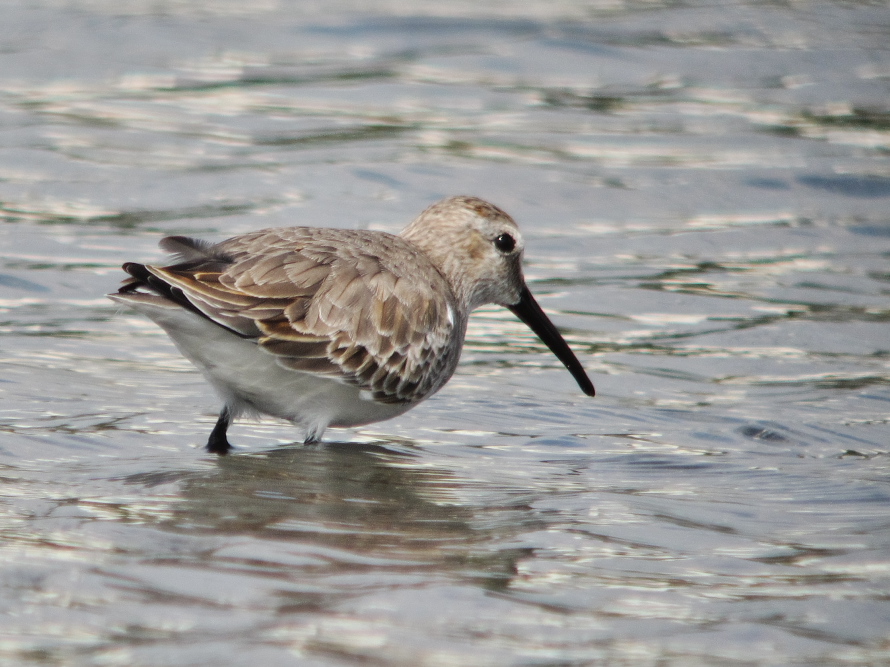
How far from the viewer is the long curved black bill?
25.5ft

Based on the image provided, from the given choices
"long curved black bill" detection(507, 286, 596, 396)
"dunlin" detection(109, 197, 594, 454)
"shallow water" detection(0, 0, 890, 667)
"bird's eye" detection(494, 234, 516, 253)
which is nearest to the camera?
"shallow water" detection(0, 0, 890, 667)

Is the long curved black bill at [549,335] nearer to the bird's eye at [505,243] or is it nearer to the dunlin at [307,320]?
the bird's eye at [505,243]

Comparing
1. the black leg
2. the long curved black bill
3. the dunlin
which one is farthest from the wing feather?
the long curved black bill

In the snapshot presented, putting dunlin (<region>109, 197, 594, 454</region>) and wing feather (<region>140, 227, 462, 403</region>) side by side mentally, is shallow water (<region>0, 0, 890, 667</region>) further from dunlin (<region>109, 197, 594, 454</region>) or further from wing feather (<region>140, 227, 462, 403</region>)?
wing feather (<region>140, 227, 462, 403</region>)

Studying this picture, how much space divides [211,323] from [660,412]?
2.76 m

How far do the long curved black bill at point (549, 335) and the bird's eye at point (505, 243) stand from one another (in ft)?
1.21

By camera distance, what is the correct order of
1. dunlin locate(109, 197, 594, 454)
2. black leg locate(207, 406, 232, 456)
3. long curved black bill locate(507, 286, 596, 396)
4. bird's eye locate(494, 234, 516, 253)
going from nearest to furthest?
1. dunlin locate(109, 197, 594, 454)
2. black leg locate(207, 406, 232, 456)
3. bird's eye locate(494, 234, 516, 253)
4. long curved black bill locate(507, 286, 596, 396)

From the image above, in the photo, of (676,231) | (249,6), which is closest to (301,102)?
(249,6)

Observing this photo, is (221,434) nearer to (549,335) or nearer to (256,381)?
(256,381)

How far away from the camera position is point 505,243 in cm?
759

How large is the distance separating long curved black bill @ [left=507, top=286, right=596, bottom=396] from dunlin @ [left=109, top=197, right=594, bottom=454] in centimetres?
86

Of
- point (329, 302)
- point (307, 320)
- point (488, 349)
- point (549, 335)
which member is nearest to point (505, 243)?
point (549, 335)

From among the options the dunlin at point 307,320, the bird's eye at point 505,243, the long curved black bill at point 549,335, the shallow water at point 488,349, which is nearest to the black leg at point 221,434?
the dunlin at point 307,320

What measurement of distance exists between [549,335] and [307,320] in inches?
82.0
